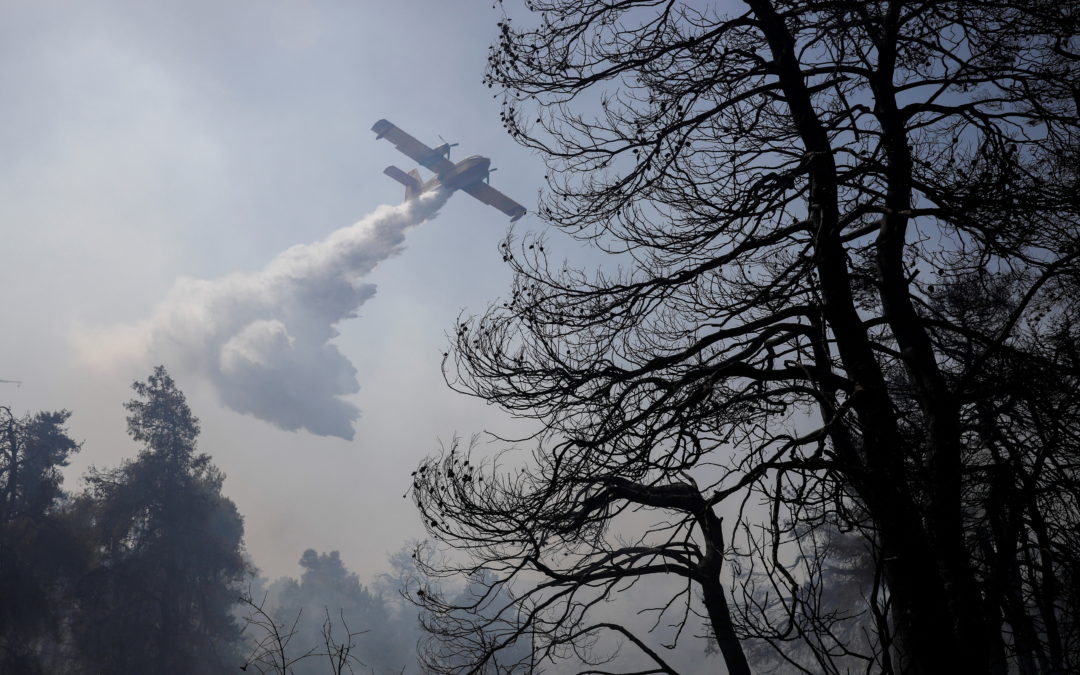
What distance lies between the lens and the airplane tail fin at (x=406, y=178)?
5831 cm

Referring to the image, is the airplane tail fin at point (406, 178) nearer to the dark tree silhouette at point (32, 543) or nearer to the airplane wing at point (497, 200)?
the airplane wing at point (497, 200)

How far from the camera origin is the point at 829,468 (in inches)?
164

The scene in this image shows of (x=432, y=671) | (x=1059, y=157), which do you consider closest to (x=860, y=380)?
(x=1059, y=157)

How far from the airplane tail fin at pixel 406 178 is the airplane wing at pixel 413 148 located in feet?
12.8

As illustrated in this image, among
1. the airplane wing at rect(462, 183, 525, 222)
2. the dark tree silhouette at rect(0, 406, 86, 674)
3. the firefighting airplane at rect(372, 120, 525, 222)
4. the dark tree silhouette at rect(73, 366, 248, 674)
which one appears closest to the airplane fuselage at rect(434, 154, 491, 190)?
the firefighting airplane at rect(372, 120, 525, 222)

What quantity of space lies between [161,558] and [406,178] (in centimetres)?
3485

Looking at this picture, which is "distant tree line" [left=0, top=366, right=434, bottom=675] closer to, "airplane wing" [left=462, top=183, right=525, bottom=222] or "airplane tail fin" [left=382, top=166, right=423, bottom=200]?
"airplane tail fin" [left=382, top=166, right=423, bottom=200]

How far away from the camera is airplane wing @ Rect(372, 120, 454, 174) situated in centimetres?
5378

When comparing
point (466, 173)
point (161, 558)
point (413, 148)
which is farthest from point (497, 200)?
point (161, 558)

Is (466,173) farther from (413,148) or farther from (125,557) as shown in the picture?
(125,557)

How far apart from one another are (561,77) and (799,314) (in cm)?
297

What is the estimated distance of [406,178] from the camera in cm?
5875

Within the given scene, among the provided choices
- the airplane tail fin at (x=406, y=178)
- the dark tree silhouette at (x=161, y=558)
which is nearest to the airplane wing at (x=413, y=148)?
the airplane tail fin at (x=406, y=178)

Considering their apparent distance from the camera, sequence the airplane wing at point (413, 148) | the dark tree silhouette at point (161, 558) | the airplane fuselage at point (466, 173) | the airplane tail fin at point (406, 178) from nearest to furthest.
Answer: the dark tree silhouette at point (161, 558), the airplane fuselage at point (466, 173), the airplane wing at point (413, 148), the airplane tail fin at point (406, 178)
